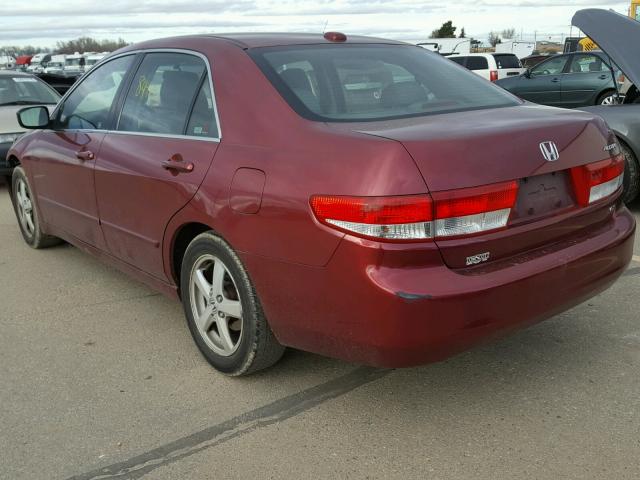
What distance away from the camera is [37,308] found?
4.30m

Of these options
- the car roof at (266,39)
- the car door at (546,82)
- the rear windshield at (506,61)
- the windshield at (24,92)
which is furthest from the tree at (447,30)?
the car roof at (266,39)

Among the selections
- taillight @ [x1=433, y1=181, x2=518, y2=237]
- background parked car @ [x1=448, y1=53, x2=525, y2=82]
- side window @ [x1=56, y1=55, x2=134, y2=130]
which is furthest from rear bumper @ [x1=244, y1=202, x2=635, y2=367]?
background parked car @ [x1=448, y1=53, x2=525, y2=82]

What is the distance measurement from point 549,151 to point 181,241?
1817 mm

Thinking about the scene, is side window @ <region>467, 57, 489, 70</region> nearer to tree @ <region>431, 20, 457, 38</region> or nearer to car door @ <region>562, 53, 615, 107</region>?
car door @ <region>562, 53, 615, 107</region>

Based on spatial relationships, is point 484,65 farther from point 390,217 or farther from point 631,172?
point 390,217

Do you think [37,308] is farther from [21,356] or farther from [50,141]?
[50,141]

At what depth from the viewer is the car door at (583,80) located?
44.4 ft

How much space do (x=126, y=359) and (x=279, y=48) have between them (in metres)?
1.79

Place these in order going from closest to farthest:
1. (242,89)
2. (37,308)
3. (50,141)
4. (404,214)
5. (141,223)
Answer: (404,214), (242,89), (141,223), (37,308), (50,141)

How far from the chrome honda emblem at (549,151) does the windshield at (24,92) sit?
813 centimetres

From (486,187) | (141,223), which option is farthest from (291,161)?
(141,223)

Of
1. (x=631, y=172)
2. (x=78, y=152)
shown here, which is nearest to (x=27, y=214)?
(x=78, y=152)

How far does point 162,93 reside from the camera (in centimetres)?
356

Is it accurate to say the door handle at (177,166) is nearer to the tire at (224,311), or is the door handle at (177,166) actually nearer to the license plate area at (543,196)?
the tire at (224,311)
